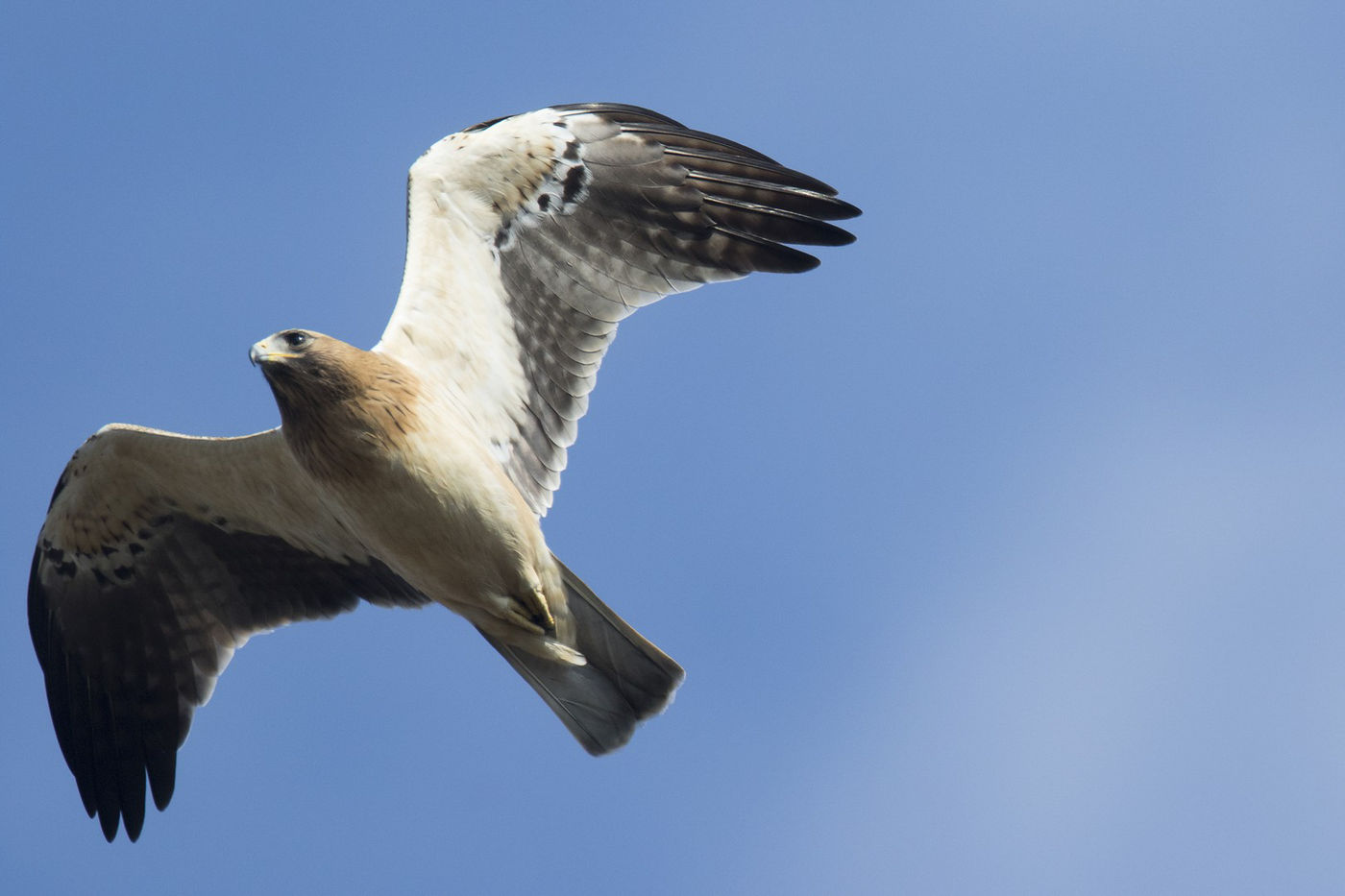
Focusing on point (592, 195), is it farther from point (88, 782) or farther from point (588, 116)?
point (88, 782)

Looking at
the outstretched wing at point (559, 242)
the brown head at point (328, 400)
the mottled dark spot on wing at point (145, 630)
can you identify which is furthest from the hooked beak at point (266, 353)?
the mottled dark spot on wing at point (145, 630)

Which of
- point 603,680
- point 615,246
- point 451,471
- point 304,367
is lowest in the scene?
point 603,680

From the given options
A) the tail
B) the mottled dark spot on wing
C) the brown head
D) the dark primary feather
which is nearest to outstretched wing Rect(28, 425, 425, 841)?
the mottled dark spot on wing

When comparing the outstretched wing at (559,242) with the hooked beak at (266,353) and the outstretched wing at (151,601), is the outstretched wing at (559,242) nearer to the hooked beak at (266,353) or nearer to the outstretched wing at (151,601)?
the hooked beak at (266,353)

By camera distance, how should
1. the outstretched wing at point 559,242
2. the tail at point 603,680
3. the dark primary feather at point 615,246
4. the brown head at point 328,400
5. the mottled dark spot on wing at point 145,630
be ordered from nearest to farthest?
the brown head at point 328,400, the tail at point 603,680, the outstretched wing at point 559,242, the dark primary feather at point 615,246, the mottled dark spot on wing at point 145,630

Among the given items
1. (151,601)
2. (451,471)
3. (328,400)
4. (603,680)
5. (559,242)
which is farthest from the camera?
(151,601)

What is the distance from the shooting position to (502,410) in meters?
8.66

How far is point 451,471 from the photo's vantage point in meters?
7.54

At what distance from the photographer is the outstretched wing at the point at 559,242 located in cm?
849

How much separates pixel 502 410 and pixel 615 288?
101 cm

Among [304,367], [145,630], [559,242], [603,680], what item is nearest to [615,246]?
[559,242]

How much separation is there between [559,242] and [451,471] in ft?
6.50

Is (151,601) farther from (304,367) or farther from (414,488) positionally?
(414,488)

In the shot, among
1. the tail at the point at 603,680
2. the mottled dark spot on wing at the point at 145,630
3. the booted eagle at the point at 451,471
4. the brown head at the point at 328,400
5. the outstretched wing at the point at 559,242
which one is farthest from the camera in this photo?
the mottled dark spot on wing at the point at 145,630
